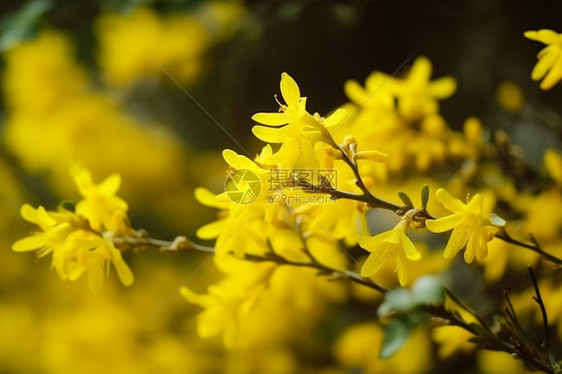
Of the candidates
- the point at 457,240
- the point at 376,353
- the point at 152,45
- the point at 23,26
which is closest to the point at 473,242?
the point at 457,240

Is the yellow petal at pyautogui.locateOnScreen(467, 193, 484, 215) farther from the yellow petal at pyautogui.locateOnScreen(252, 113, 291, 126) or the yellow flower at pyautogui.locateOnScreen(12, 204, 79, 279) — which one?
the yellow flower at pyautogui.locateOnScreen(12, 204, 79, 279)

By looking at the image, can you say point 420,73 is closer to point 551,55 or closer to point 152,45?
point 551,55

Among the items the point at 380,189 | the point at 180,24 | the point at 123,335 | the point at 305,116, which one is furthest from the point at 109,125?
the point at 305,116

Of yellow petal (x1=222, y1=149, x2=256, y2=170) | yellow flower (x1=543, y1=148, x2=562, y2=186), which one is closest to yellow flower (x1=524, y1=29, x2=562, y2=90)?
yellow flower (x1=543, y1=148, x2=562, y2=186)

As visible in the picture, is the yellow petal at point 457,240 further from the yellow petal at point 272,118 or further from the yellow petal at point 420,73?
the yellow petal at point 420,73

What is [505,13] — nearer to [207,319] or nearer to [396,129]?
[396,129]

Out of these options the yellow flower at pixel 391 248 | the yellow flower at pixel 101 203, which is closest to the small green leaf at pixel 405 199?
the yellow flower at pixel 391 248
